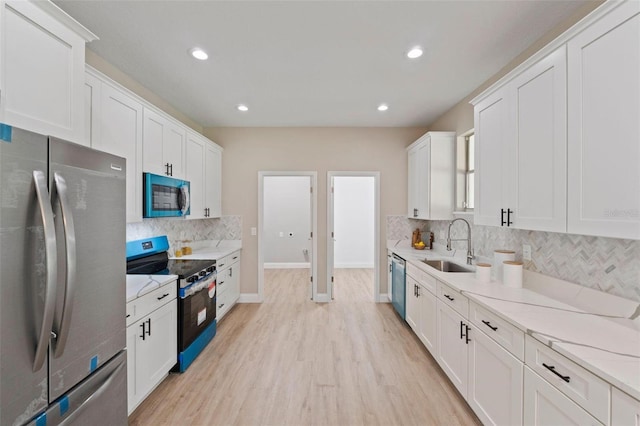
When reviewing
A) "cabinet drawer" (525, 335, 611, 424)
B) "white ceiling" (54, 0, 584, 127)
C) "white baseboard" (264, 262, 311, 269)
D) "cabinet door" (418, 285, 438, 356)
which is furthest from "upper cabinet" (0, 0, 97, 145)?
"white baseboard" (264, 262, 311, 269)

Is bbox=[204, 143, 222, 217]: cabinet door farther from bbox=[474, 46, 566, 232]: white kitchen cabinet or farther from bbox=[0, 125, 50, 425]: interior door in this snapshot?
bbox=[474, 46, 566, 232]: white kitchen cabinet

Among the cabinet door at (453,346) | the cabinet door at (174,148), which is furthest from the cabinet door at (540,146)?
the cabinet door at (174,148)

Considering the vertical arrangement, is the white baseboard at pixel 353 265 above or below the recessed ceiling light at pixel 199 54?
below

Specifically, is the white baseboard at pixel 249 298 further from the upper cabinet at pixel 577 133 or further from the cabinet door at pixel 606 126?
the cabinet door at pixel 606 126

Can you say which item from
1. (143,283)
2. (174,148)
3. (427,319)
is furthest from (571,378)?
(174,148)

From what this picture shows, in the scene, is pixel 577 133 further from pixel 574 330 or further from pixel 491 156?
pixel 574 330

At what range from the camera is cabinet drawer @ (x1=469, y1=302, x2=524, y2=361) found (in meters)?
1.35

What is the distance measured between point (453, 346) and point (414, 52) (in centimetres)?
250

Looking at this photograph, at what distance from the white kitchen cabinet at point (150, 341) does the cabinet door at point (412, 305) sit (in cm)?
252

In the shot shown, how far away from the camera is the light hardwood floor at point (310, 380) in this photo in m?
1.89

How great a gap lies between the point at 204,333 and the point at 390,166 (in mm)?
Answer: 3544

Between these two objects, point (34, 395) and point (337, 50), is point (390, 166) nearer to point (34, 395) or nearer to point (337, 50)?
point (337, 50)

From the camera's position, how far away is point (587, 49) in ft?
4.22

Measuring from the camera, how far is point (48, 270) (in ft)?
3.20
